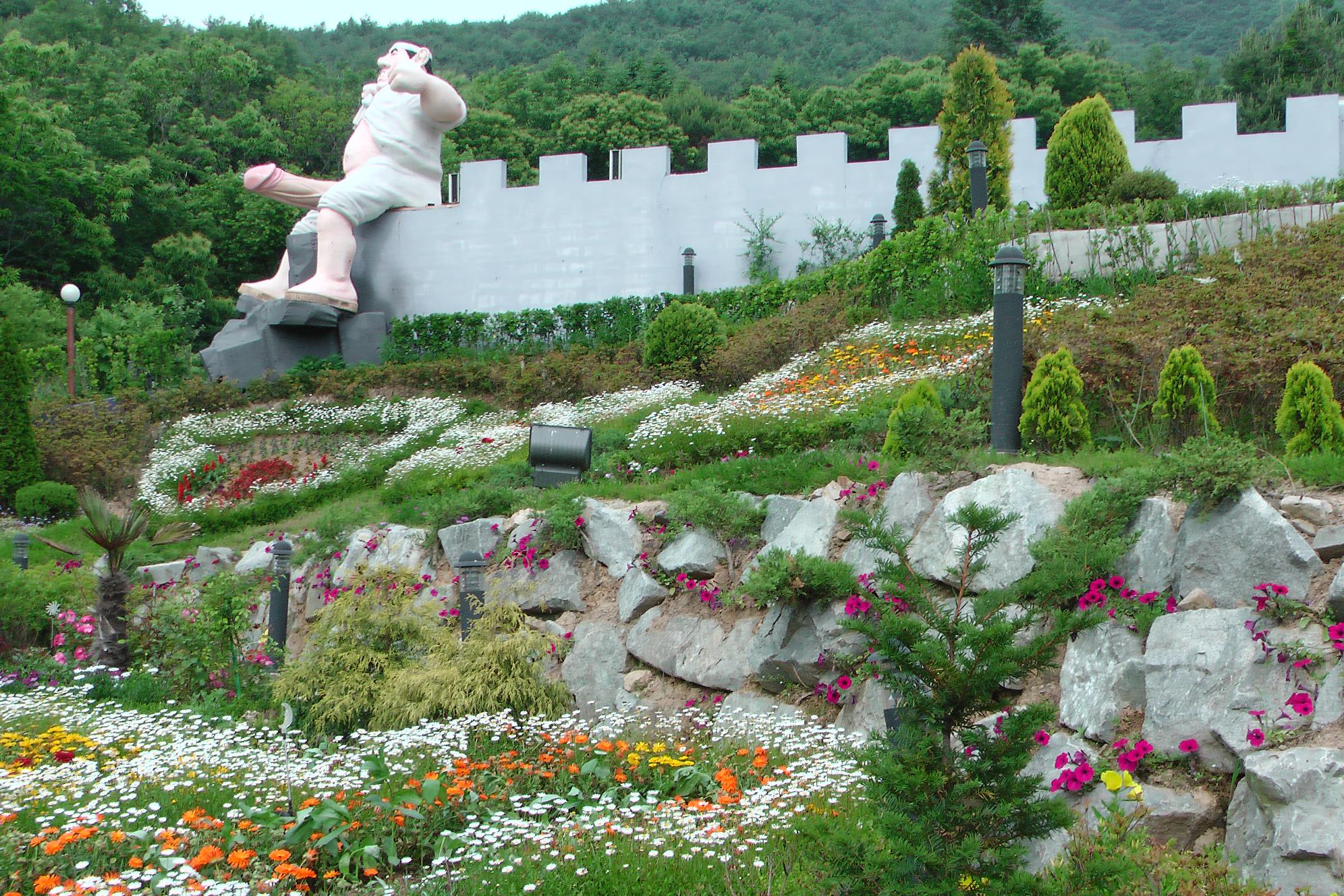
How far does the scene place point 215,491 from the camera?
15148mm

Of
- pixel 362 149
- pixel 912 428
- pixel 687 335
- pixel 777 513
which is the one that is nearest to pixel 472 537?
pixel 777 513

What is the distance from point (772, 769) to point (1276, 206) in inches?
369

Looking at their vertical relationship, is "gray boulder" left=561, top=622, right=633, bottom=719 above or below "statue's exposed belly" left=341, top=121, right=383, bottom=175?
below

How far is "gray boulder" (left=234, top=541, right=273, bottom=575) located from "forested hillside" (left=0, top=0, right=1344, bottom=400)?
40.7 feet

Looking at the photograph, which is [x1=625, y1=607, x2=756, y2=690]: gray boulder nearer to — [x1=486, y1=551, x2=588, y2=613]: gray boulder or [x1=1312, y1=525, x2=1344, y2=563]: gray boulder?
[x1=486, y1=551, x2=588, y2=613]: gray boulder

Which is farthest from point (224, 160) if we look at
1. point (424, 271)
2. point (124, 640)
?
point (124, 640)

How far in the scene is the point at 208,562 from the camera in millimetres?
12117

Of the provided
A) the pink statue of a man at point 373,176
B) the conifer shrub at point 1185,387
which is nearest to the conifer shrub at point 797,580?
the conifer shrub at point 1185,387

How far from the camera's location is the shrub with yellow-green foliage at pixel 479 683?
23.7 ft

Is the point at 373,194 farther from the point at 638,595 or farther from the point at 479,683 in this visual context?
the point at 479,683

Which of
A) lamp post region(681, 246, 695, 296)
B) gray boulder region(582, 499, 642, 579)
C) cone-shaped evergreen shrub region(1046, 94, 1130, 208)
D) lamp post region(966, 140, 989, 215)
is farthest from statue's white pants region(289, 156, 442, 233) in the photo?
gray boulder region(582, 499, 642, 579)

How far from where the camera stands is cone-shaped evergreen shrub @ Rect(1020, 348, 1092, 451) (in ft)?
26.3

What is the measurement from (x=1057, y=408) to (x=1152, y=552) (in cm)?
210

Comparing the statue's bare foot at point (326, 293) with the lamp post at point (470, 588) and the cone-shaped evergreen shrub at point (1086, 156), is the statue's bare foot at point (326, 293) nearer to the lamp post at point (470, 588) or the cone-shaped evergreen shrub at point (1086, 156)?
the cone-shaped evergreen shrub at point (1086, 156)
